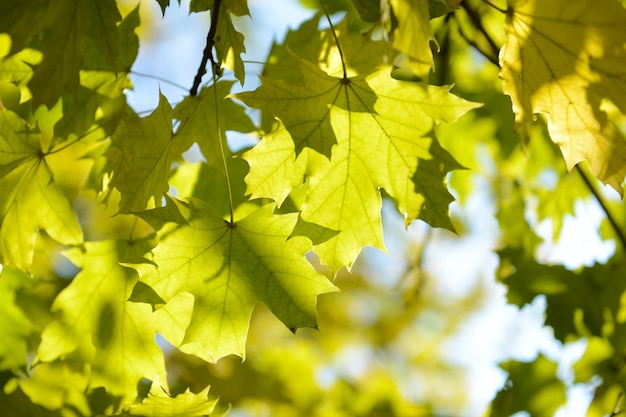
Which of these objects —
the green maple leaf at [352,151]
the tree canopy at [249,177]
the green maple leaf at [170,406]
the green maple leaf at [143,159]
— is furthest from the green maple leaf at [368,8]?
the green maple leaf at [170,406]

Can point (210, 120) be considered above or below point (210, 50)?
above

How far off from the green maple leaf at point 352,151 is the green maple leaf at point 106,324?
1.75 ft

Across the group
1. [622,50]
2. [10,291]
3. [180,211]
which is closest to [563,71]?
[622,50]

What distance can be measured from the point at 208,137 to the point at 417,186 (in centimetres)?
58

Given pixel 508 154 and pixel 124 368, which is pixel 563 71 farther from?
pixel 508 154

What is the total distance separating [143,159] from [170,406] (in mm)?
520

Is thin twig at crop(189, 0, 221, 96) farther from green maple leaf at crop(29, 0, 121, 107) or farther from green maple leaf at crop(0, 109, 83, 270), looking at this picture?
green maple leaf at crop(0, 109, 83, 270)

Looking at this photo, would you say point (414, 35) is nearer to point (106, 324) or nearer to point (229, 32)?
point (229, 32)

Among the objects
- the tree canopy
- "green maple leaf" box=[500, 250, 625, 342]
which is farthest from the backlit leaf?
"green maple leaf" box=[500, 250, 625, 342]

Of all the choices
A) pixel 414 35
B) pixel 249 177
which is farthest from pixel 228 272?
pixel 414 35

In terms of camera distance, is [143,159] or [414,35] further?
[143,159]

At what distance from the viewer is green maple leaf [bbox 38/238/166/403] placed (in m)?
1.65

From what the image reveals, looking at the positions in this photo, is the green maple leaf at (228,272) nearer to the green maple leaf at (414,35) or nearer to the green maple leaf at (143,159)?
the green maple leaf at (143,159)

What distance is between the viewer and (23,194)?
5.05ft
